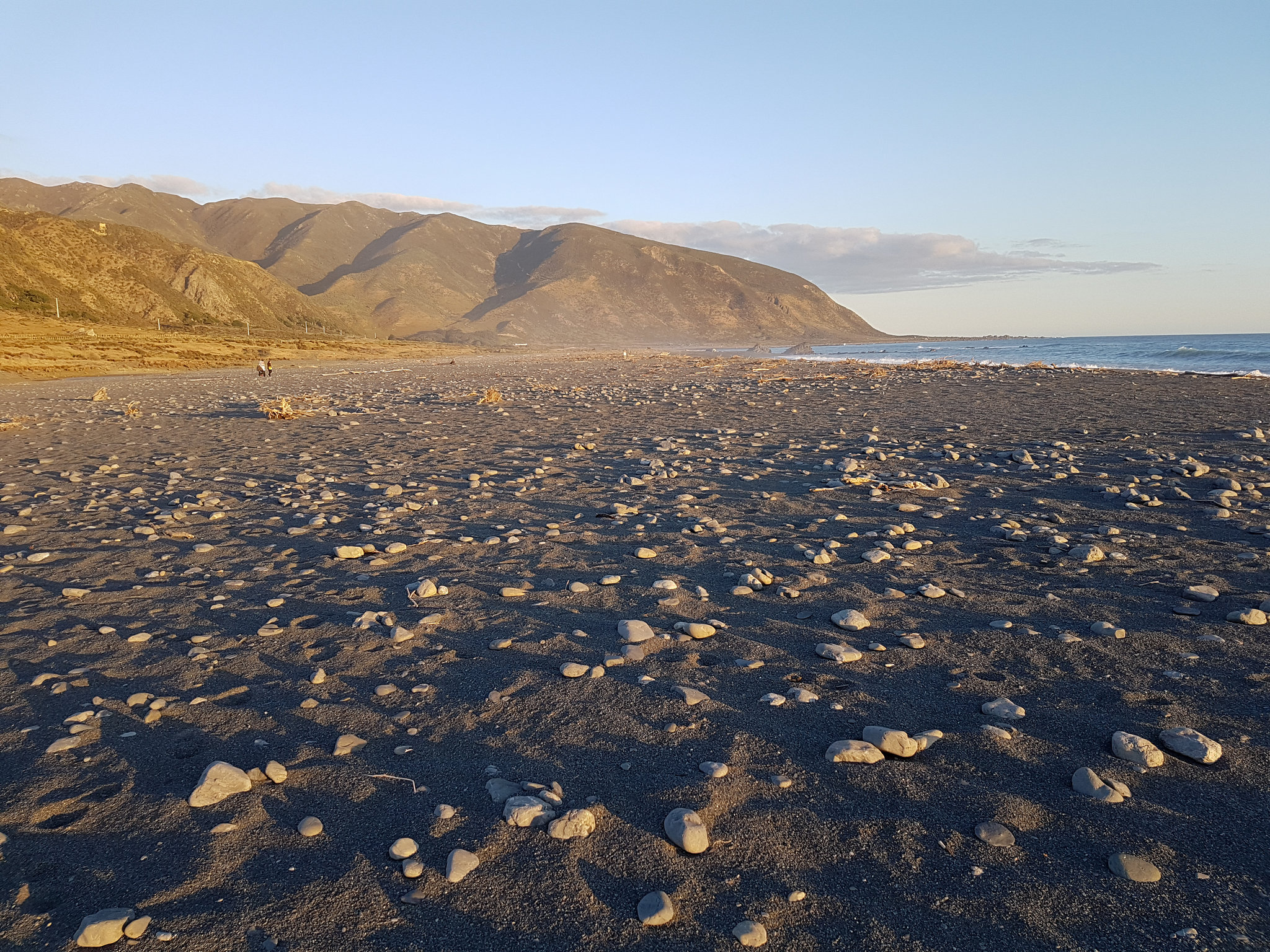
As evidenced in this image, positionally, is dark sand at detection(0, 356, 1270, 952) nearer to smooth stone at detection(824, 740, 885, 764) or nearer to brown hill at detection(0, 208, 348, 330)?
smooth stone at detection(824, 740, 885, 764)

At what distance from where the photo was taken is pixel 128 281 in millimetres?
76438

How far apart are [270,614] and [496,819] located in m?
3.31

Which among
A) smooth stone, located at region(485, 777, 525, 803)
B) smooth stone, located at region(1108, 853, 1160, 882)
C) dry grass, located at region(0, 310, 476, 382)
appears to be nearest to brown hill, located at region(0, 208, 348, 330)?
dry grass, located at region(0, 310, 476, 382)

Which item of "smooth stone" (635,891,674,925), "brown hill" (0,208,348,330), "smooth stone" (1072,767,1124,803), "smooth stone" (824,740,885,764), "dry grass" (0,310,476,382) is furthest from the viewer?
"brown hill" (0,208,348,330)

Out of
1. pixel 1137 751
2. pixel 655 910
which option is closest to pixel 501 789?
pixel 655 910

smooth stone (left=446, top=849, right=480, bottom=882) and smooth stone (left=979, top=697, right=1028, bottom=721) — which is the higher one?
smooth stone (left=979, top=697, right=1028, bottom=721)

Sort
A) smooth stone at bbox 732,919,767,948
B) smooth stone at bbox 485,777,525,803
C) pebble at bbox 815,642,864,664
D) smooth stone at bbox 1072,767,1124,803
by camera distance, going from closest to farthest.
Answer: smooth stone at bbox 732,919,767,948 → smooth stone at bbox 1072,767,1124,803 → smooth stone at bbox 485,777,525,803 → pebble at bbox 815,642,864,664

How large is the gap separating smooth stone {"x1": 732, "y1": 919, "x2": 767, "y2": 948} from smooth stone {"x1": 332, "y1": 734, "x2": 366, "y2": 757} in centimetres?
219

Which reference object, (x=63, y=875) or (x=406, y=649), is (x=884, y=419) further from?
(x=63, y=875)

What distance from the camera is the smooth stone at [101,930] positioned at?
2375 millimetres

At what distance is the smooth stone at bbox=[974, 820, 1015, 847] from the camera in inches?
109

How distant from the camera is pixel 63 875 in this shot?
272cm

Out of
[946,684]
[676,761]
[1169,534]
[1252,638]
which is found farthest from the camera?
[1169,534]

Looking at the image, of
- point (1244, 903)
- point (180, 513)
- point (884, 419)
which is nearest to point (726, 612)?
point (1244, 903)
